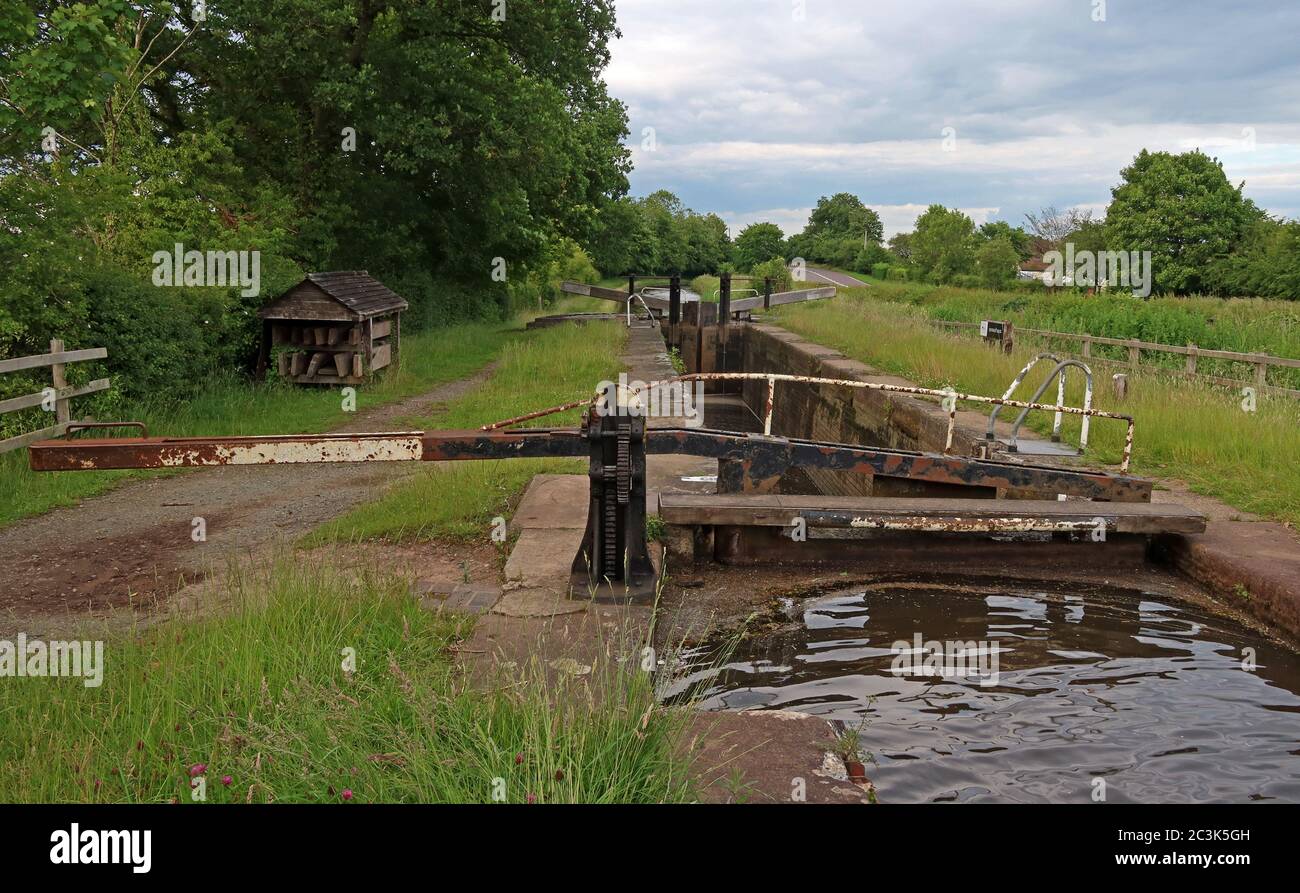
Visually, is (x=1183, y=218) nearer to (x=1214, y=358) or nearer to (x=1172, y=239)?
(x=1172, y=239)

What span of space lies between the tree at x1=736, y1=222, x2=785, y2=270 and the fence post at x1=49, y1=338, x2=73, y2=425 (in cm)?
8645

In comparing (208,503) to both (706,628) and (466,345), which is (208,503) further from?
(466,345)

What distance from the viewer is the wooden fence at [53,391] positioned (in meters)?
8.60

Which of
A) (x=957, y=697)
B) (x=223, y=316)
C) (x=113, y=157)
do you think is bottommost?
(x=957, y=697)

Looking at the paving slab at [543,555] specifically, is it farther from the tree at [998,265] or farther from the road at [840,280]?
the tree at [998,265]

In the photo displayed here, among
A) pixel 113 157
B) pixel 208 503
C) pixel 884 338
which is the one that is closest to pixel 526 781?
pixel 208 503

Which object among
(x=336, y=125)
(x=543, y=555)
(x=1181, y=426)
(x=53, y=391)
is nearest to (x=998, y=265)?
(x=336, y=125)

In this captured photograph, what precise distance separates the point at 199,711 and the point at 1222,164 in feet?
180

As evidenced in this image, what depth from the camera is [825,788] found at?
3295mm

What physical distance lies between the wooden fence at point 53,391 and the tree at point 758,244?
283ft

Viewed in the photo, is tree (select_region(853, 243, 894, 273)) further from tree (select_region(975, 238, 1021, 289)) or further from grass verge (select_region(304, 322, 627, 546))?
grass verge (select_region(304, 322, 627, 546))

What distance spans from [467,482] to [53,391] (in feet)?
13.7

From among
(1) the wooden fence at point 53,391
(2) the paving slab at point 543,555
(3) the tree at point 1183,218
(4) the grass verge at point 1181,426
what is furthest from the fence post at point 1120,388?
(3) the tree at point 1183,218

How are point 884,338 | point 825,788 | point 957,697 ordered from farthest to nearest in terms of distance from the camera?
1. point 884,338
2. point 957,697
3. point 825,788
